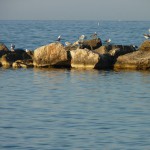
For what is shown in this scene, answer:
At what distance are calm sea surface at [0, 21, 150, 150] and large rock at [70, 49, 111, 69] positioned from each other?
1.89 ft

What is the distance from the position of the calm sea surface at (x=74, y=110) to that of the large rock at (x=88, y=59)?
1.89 ft

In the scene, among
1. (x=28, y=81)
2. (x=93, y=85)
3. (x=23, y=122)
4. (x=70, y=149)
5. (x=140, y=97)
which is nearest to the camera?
(x=70, y=149)

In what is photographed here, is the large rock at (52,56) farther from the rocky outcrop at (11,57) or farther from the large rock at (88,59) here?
the rocky outcrop at (11,57)

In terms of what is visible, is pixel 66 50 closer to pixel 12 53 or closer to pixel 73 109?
pixel 12 53

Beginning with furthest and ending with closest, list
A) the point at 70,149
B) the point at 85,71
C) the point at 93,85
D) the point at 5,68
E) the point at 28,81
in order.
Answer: the point at 5,68, the point at 85,71, the point at 28,81, the point at 93,85, the point at 70,149

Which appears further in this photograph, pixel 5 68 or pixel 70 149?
pixel 5 68

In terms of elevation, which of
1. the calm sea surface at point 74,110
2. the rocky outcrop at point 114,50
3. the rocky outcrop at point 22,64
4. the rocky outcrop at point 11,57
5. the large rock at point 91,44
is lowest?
the calm sea surface at point 74,110

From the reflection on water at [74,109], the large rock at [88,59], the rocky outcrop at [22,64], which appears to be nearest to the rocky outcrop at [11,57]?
the rocky outcrop at [22,64]

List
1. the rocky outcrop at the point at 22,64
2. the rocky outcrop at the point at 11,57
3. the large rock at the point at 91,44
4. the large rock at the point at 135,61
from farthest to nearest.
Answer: the large rock at the point at 91,44, the rocky outcrop at the point at 11,57, the rocky outcrop at the point at 22,64, the large rock at the point at 135,61

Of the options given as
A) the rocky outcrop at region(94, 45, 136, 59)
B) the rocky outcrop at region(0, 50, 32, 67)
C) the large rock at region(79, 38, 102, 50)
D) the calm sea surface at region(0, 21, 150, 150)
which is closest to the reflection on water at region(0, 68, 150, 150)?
the calm sea surface at region(0, 21, 150, 150)

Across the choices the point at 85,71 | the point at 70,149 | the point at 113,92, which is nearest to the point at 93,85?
the point at 113,92

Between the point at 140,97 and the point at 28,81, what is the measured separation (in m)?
6.26

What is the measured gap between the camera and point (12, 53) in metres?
34.9

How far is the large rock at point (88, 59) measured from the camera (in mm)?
31422
